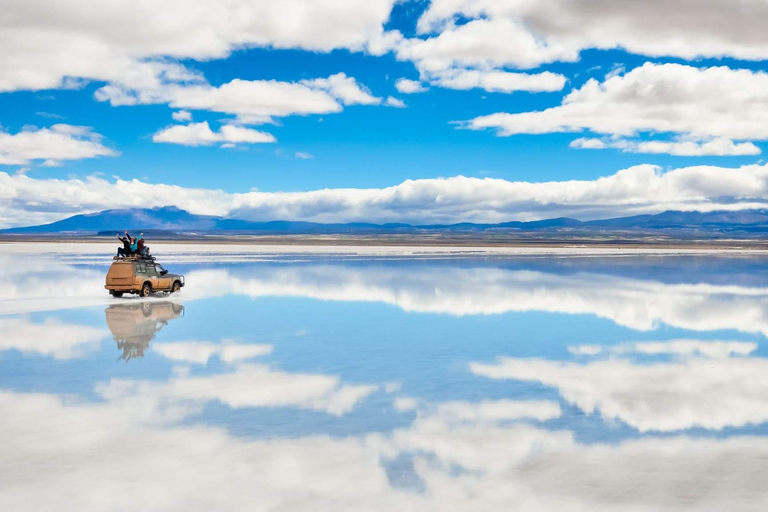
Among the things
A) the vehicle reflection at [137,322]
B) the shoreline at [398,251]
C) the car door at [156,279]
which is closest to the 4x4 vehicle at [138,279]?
the car door at [156,279]

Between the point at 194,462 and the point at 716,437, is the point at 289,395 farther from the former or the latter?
the point at 716,437

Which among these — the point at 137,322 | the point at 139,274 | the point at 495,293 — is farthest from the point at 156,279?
the point at 495,293

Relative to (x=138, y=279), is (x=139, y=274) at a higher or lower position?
higher

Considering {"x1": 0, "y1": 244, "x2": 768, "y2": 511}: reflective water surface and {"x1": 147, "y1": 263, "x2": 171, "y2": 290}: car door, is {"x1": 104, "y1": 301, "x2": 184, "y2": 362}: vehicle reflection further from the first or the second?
{"x1": 147, "y1": 263, "x2": 171, "y2": 290}: car door

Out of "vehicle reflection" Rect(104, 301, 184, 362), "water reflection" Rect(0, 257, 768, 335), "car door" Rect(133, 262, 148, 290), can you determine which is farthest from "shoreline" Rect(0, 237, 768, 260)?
"vehicle reflection" Rect(104, 301, 184, 362)

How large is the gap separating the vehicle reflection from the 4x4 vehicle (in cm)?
242

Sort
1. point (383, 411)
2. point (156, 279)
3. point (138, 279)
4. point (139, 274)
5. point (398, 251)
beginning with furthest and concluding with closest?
point (398, 251) < point (156, 279) < point (139, 274) < point (138, 279) < point (383, 411)

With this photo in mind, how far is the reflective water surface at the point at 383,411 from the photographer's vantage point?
8.00m

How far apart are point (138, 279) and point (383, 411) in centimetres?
2355

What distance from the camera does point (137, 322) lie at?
75.4ft

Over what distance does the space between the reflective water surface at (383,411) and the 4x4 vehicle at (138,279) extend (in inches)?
272

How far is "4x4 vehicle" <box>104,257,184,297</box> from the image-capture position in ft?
104

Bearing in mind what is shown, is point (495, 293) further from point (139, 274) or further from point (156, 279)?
point (139, 274)

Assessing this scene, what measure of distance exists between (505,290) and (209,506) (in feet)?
91.5
